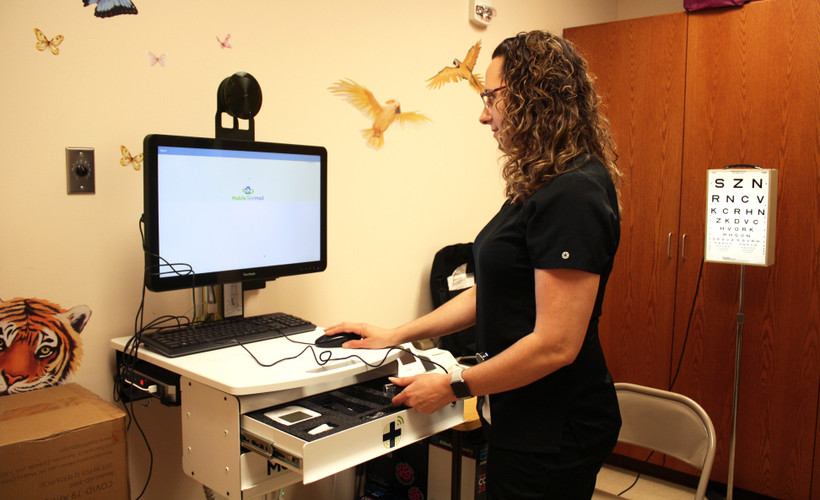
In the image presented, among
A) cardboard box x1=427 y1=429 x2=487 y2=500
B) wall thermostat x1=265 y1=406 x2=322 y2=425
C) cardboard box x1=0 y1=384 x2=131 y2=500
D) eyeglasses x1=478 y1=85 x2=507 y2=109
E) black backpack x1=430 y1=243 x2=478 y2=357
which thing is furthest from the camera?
black backpack x1=430 y1=243 x2=478 y2=357

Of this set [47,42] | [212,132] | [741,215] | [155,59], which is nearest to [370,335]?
[212,132]

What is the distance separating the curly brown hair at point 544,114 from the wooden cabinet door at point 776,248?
1.69m

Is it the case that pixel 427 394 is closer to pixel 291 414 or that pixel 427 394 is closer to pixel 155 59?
pixel 291 414

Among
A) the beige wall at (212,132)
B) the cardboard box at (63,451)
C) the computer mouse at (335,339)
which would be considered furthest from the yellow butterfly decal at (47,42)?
the computer mouse at (335,339)

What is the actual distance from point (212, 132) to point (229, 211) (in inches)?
15.5

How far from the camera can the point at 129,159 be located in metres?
1.69

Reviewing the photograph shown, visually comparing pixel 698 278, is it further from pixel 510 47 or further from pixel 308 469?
pixel 308 469

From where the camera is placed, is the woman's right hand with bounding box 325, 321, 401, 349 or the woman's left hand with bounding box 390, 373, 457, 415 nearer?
the woman's left hand with bounding box 390, 373, 457, 415

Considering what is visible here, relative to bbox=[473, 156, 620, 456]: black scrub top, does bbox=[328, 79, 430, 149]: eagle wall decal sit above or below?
above

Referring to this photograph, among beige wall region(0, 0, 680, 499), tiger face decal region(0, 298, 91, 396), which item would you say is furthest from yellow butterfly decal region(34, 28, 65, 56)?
tiger face decal region(0, 298, 91, 396)

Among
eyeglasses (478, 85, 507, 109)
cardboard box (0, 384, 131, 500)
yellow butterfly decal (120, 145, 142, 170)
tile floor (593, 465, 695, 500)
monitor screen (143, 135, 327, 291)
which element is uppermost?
eyeglasses (478, 85, 507, 109)

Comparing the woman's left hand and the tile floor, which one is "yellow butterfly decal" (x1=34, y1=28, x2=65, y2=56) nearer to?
the woman's left hand

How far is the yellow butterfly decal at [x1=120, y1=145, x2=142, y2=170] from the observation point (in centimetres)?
168

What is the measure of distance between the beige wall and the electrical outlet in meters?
0.02
